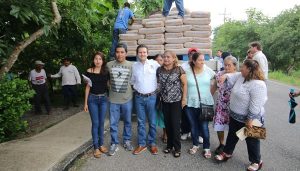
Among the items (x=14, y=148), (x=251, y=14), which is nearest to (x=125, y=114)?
(x=14, y=148)

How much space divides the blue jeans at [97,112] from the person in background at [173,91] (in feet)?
3.35

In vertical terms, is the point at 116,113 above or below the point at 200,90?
below

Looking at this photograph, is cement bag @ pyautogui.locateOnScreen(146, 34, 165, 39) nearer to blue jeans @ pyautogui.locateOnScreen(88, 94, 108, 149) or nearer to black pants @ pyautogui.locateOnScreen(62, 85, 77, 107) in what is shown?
blue jeans @ pyautogui.locateOnScreen(88, 94, 108, 149)

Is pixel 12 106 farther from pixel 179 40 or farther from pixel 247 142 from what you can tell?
pixel 247 142

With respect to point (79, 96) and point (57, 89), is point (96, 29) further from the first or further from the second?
point (57, 89)

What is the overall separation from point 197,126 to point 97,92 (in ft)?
5.96

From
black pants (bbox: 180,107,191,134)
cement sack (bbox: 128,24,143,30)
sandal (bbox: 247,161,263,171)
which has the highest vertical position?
cement sack (bbox: 128,24,143,30)

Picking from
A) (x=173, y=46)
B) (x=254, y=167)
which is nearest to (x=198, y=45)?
(x=173, y=46)

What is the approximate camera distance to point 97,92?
541cm

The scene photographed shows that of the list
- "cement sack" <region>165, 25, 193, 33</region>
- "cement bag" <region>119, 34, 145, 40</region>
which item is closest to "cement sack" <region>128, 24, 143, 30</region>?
"cement bag" <region>119, 34, 145, 40</region>

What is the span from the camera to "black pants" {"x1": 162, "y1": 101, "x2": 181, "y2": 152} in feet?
17.6

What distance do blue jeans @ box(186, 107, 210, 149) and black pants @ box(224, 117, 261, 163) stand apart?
0.40 metres

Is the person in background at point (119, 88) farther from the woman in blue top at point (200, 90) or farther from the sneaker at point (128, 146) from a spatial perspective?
the woman in blue top at point (200, 90)

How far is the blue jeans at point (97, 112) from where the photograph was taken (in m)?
5.43
